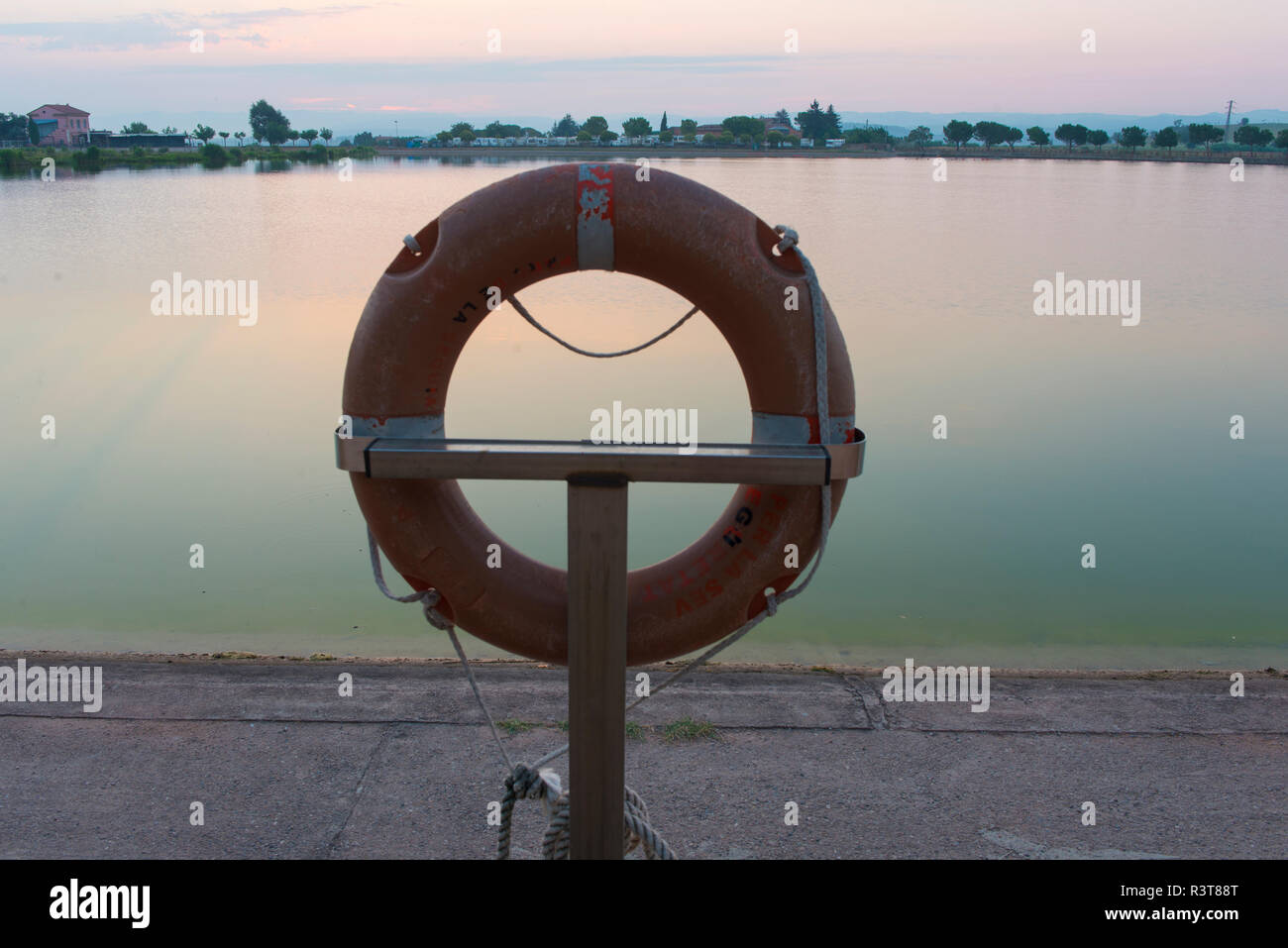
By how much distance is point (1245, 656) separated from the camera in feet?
14.3

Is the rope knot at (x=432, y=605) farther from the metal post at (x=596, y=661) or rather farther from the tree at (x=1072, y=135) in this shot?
the tree at (x=1072, y=135)

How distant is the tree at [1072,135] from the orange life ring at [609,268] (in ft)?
205

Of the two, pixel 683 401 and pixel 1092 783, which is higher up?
pixel 683 401

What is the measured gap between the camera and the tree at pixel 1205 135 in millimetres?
53656

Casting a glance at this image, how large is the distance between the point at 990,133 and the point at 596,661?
6261cm

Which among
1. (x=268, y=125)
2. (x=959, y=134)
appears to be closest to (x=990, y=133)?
(x=959, y=134)

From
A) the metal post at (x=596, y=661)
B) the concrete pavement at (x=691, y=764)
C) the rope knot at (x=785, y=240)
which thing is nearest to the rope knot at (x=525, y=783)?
the metal post at (x=596, y=661)

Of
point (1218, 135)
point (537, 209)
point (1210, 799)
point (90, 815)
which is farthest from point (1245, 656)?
point (1218, 135)

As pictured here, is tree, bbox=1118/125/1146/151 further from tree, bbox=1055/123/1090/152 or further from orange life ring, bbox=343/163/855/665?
orange life ring, bbox=343/163/855/665

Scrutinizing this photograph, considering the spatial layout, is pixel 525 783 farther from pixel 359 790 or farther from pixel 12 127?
pixel 12 127

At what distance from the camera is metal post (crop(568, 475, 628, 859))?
70.2 inches

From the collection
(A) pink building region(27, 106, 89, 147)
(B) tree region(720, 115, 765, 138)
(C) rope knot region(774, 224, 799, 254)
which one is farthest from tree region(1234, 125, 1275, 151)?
(C) rope knot region(774, 224, 799, 254)

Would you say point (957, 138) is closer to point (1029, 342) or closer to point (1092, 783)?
point (1029, 342)
